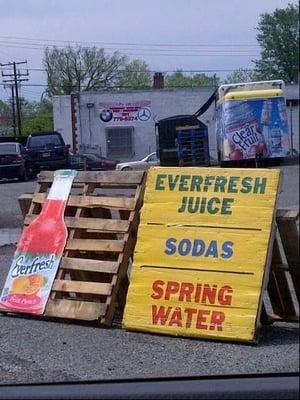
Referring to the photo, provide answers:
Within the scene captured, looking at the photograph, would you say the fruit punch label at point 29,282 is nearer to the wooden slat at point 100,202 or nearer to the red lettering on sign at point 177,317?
the wooden slat at point 100,202

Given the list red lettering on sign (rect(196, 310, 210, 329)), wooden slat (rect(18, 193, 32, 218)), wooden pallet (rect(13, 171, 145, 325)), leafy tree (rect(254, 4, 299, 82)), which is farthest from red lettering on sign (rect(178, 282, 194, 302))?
leafy tree (rect(254, 4, 299, 82))

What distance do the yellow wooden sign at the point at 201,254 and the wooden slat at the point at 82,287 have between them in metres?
0.43

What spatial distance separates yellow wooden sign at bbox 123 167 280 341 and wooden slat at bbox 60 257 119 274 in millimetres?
451

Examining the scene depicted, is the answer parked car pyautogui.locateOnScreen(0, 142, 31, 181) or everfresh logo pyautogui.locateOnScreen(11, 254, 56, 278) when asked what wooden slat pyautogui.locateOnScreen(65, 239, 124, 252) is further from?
parked car pyautogui.locateOnScreen(0, 142, 31, 181)


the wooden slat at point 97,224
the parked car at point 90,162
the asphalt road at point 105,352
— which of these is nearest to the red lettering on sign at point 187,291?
the asphalt road at point 105,352

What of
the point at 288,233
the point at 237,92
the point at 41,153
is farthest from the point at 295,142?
the point at 41,153

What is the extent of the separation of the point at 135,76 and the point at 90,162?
179cm

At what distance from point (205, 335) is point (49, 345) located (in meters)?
1.21

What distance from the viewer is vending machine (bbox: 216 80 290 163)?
3.07 metres

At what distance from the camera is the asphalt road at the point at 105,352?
5.14m

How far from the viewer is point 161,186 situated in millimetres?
6262

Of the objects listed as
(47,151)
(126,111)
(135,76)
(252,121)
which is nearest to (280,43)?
(252,121)

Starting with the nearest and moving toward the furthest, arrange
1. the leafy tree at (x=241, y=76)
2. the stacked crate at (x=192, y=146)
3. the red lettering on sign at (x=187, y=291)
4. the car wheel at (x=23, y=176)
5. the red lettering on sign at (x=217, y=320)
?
the leafy tree at (x=241, y=76) < the stacked crate at (x=192, y=146) < the red lettering on sign at (x=217, y=320) < the red lettering on sign at (x=187, y=291) < the car wheel at (x=23, y=176)

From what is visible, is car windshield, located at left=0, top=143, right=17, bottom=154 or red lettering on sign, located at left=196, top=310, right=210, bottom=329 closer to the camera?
red lettering on sign, located at left=196, top=310, right=210, bottom=329
